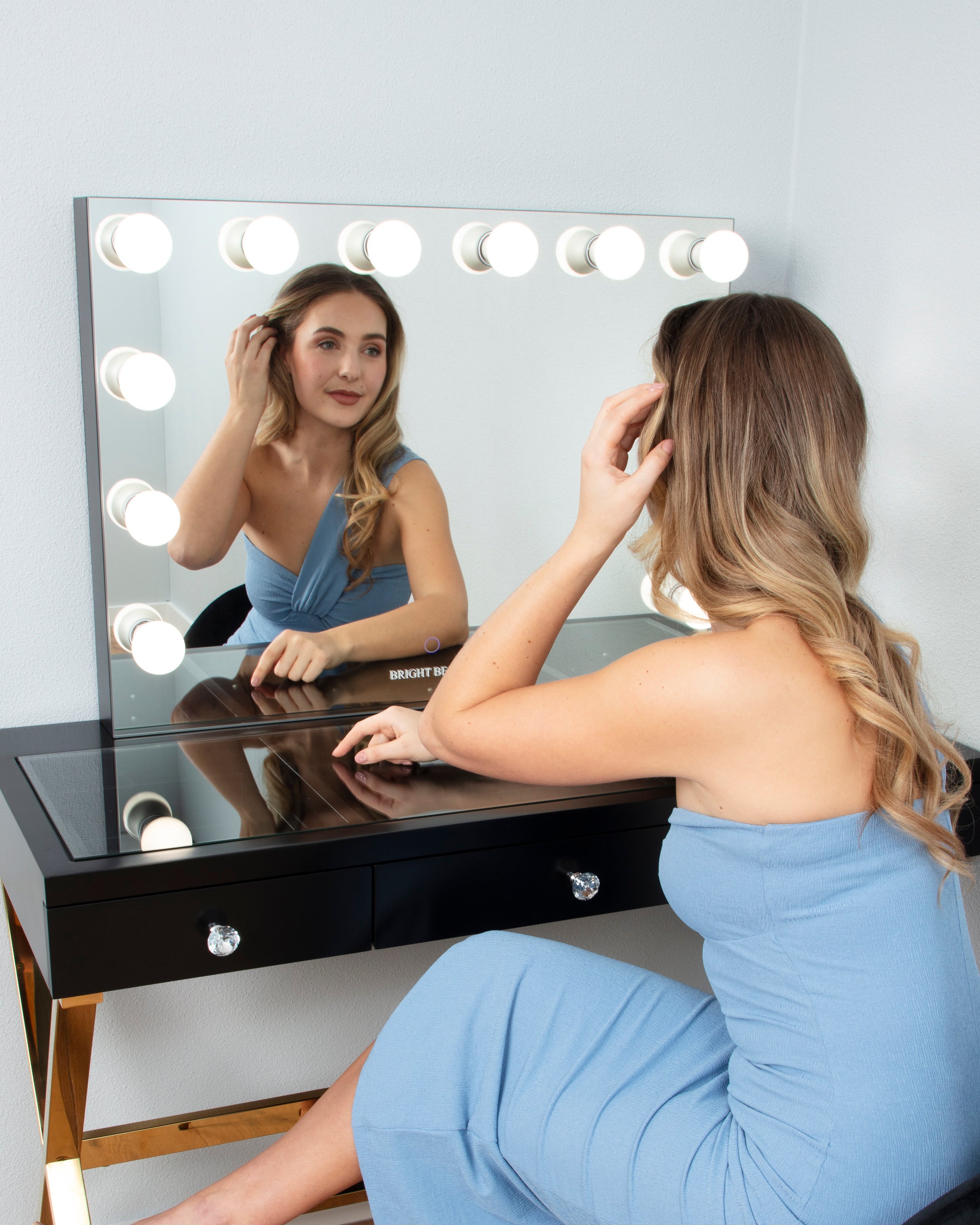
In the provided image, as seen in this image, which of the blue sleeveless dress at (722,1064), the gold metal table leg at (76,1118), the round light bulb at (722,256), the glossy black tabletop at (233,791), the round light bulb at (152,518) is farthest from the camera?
the round light bulb at (722,256)

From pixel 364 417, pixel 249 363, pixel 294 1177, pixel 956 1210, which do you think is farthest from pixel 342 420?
pixel 956 1210

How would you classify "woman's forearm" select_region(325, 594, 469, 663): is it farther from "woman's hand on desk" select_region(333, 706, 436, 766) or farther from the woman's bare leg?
the woman's bare leg

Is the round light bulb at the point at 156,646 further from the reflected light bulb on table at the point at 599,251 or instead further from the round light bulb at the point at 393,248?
the reflected light bulb on table at the point at 599,251

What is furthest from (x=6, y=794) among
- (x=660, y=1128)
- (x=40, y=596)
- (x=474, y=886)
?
(x=660, y=1128)

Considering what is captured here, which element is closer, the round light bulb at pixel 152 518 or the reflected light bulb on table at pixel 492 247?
the round light bulb at pixel 152 518

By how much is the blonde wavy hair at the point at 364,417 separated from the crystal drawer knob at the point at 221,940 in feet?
1.91

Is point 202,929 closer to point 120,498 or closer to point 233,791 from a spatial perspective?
point 233,791

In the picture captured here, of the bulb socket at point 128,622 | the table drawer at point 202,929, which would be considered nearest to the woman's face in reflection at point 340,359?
the bulb socket at point 128,622

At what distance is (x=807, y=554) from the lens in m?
1.00

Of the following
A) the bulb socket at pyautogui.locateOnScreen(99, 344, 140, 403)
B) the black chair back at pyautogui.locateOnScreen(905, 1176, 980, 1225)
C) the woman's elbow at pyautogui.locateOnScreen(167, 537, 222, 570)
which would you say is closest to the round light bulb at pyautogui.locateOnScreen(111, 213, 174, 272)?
the bulb socket at pyautogui.locateOnScreen(99, 344, 140, 403)

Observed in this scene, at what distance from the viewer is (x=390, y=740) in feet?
4.60

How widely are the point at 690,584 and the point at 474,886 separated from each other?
440 millimetres

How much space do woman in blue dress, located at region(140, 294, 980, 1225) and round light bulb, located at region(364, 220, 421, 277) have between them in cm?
55

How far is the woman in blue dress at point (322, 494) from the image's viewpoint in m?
1.51
